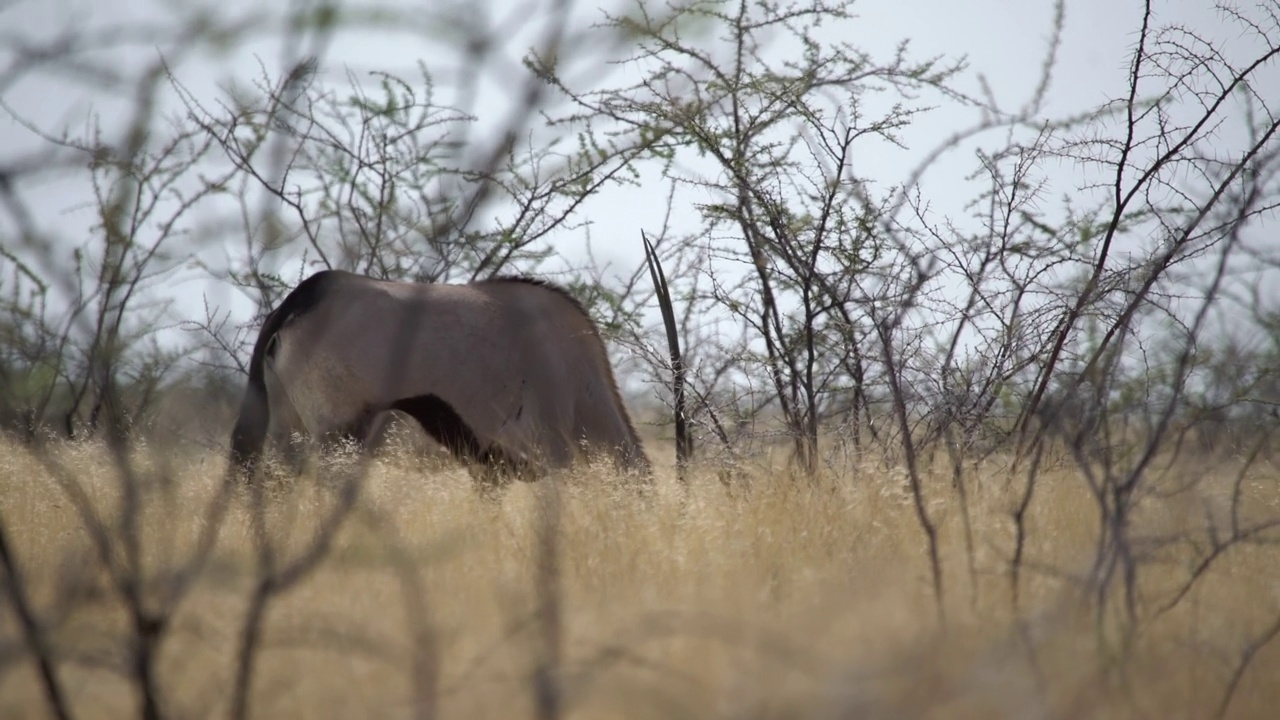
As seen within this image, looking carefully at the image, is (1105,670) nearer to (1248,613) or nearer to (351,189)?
(1248,613)

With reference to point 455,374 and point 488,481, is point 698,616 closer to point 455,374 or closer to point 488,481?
point 488,481

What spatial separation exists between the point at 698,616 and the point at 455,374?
446 centimetres

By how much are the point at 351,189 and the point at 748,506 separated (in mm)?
4680

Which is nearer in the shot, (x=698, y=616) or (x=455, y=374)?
(x=698, y=616)

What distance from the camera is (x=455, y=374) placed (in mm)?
7156

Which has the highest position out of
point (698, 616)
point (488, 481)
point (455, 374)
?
point (455, 374)

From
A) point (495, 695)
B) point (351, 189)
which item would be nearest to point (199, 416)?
point (351, 189)

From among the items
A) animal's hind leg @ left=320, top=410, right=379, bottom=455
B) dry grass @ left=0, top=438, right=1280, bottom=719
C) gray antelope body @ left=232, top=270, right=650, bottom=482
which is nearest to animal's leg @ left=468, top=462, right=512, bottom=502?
gray antelope body @ left=232, top=270, right=650, bottom=482

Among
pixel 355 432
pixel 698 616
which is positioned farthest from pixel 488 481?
pixel 698 616

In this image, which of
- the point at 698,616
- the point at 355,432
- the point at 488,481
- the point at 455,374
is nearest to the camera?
the point at 698,616

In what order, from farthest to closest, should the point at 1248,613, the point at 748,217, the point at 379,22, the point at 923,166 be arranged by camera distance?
1. the point at 748,217
2. the point at 923,166
3. the point at 1248,613
4. the point at 379,22

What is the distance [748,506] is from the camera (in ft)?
17.0

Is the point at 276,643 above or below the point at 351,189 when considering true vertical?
below

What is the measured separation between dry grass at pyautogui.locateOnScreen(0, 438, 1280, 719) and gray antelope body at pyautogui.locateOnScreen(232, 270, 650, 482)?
1.42 meters
